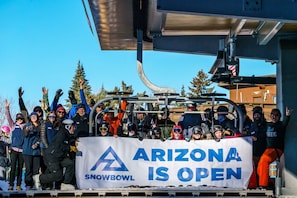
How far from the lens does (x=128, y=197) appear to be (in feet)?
32.9

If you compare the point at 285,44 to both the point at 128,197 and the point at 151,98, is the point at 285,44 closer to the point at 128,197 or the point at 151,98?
the point at 151,98

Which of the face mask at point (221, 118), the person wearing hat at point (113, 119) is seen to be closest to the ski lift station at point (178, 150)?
the person wearing hat at point (113, 119)

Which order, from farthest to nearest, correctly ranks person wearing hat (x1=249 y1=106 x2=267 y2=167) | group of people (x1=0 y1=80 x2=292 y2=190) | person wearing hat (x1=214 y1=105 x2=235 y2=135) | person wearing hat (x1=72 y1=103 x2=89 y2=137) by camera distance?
person wearing hat (x1=214 y1=105 x2=235 y2=135), person wearing hat (x1=72 y1=103 x2=89 y2=137), person wearing hat (x1=249 y1=106 x2=267 y2=167), group of people (x1=0 y1=80 x2=292 y2=190)

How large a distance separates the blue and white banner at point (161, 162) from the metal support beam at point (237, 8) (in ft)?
11.8

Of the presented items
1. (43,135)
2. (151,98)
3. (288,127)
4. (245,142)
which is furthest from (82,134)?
(288,127)

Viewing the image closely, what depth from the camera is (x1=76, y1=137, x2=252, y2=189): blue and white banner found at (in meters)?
10.7

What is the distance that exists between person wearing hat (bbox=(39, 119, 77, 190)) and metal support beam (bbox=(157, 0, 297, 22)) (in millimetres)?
4167

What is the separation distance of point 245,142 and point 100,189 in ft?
10.2

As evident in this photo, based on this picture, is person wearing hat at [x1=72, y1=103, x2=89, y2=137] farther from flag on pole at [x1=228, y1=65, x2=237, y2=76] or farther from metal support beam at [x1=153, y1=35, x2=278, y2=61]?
flag on pole at [x1=228, y1=65, x2=237, y2=76]

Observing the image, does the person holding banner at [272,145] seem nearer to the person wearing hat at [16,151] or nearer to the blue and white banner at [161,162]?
the blue and white banner at [161,162]

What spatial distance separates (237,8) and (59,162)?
16.5 feet

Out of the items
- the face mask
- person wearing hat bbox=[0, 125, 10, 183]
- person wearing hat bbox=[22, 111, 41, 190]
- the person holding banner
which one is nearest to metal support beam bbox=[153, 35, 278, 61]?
the face mask

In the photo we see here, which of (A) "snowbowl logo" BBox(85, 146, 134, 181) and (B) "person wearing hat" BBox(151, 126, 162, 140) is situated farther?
(B) "person wearing hat" BBox(151, 126, 162, 140)

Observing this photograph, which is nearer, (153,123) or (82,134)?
(82,134)
